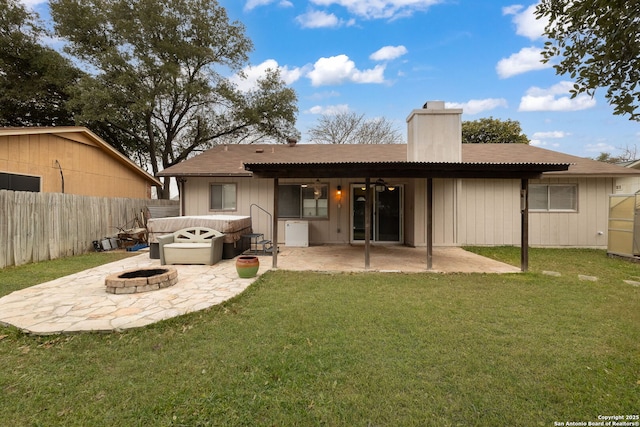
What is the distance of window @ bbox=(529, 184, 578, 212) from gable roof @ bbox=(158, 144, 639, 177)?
0.57 meters

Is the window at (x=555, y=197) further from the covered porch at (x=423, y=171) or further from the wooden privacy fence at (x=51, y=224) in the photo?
the wooden privacy fence at (x=51, y=224)

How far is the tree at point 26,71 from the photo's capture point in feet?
43.7

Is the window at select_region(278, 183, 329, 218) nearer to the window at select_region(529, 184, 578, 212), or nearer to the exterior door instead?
the exterior door

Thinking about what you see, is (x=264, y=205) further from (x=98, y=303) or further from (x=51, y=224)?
(x=98, y=303)

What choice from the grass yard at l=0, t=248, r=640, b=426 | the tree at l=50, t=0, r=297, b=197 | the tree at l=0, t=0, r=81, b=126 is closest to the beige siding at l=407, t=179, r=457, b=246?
the grass yard at l=0, t=248, r=640, b=426

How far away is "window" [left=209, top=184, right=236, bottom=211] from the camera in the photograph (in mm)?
9445

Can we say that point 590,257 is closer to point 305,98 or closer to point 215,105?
point 305,98

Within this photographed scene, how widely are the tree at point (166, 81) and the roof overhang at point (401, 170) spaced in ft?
37.6

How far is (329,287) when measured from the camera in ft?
15.2

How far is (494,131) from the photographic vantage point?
2028 centimetres

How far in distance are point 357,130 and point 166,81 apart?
12.2m

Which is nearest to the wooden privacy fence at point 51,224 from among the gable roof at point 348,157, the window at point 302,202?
the gable roof at point 348,157

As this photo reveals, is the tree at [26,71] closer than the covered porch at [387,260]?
No

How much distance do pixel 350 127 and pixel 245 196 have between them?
44.3 feet
